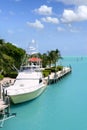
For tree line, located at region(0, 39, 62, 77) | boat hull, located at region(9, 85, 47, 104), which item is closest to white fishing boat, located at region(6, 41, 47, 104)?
boat hull, located at region(9, 85, 47, 104)

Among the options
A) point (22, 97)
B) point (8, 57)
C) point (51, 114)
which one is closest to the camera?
point (51, 114)

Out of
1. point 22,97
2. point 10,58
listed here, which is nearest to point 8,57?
point 10,58

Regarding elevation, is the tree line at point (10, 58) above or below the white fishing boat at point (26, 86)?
above

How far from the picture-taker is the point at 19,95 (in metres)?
40.0

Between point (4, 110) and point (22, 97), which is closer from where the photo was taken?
point (4, 110)

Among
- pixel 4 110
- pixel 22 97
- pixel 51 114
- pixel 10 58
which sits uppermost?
pixel 10 58

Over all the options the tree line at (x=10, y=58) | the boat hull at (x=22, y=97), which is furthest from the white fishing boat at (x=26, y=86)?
the tree line at (x=10, y=58)

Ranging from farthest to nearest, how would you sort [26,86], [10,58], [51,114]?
1. [10,58]
2. [26,86]
3. [51,114]

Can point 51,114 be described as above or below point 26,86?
below

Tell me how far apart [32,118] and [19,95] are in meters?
3.95

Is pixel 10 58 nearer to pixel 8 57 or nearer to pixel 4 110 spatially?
pixel 8 57

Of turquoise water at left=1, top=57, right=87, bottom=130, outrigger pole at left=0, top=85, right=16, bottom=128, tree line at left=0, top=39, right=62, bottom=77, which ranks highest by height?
tree line at left=0, top=39, right=62, bottom=77

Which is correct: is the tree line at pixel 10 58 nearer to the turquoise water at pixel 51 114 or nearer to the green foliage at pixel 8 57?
the green foliage at pixel 8 57

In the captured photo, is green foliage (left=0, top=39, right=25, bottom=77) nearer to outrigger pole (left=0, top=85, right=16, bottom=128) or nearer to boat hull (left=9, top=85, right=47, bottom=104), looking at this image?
boat hull (left=9, top=85, right=47, bottom=104)
